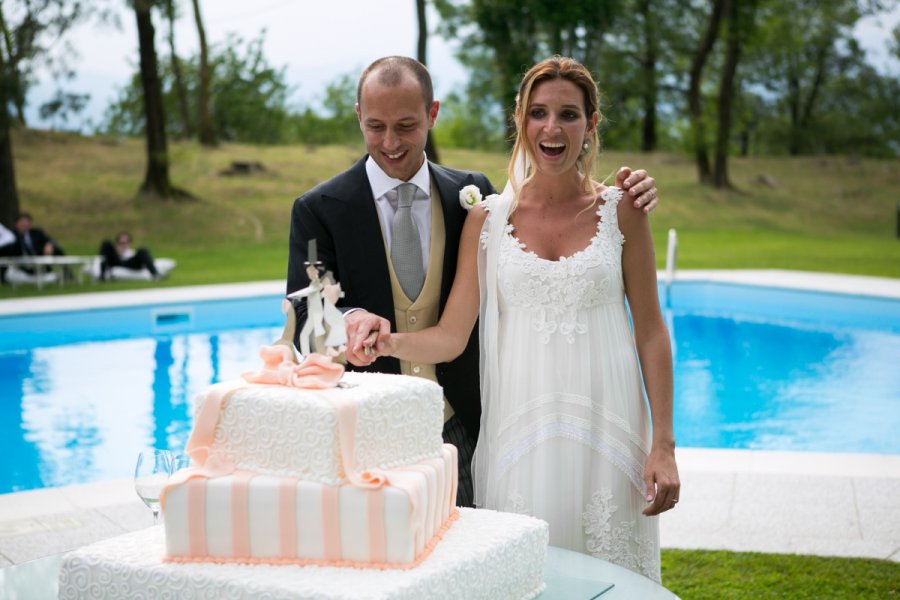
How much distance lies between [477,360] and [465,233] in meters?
0.40

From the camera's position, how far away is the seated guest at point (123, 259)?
1598 centimetres

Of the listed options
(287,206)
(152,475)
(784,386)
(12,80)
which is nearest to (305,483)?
(152,475)

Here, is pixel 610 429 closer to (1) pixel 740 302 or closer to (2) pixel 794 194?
(1) pixel 740 302

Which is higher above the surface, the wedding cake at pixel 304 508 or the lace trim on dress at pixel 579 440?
the wedding cake at pixel 304 508

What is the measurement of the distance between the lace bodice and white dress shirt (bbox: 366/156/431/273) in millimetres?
267

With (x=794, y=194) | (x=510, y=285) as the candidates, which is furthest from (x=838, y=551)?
(x=794, y=194)

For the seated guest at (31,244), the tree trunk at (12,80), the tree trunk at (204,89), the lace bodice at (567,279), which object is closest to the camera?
the lace bodice at (567,279)

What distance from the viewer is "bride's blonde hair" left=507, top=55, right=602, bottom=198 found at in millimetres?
2764

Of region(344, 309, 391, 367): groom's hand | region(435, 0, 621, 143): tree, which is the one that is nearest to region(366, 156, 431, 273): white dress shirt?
region(344, 309, 391, 367): groom's hand

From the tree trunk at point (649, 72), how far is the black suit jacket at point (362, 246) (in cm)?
3205

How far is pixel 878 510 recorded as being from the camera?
16.5ft

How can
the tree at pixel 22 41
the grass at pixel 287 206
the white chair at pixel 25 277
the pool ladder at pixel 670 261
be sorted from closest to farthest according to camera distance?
the pool ladder at pixel 670 261, the white chair at pixel 25 277, the tree at pixel 22 41, the grass at pixel 287 206

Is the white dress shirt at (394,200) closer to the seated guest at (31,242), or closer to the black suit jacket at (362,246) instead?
the black suit jacket at (362,246)

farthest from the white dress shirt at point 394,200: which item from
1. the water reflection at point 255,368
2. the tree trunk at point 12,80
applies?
the tree trunk at point 12,80
